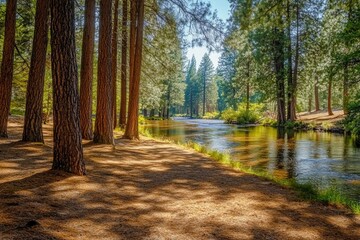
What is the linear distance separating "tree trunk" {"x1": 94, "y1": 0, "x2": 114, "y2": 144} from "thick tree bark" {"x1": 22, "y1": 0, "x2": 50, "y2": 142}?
1891mm

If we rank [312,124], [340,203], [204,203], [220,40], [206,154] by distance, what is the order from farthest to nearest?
1. [312,124]
2. [220,40]
3. [206,154]
4. [340,203]
5. [204,203]

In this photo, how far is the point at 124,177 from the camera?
6422mm

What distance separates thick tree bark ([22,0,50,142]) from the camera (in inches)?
341

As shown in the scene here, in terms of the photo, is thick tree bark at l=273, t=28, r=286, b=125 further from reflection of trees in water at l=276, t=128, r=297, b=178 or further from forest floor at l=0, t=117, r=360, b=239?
forest floor at l=0, t=117, r=360, b=239

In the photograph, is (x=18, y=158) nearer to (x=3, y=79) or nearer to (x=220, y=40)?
(x=3, y=79)

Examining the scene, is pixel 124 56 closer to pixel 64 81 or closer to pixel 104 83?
pixel 104 83

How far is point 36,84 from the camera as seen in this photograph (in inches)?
342

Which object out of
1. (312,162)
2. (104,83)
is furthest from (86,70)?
(312,162)

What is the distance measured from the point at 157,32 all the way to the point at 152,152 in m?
7.39

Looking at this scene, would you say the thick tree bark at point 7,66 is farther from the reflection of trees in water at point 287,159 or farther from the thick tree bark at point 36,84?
the reflection of trees in water at point 287,159

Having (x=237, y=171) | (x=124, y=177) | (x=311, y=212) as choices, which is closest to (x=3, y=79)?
(x=124, y=177)

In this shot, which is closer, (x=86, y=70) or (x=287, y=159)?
(x=86, y=70)

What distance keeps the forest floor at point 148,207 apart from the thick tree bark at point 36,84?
1671 millimetres

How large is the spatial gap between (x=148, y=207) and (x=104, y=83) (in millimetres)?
6570
